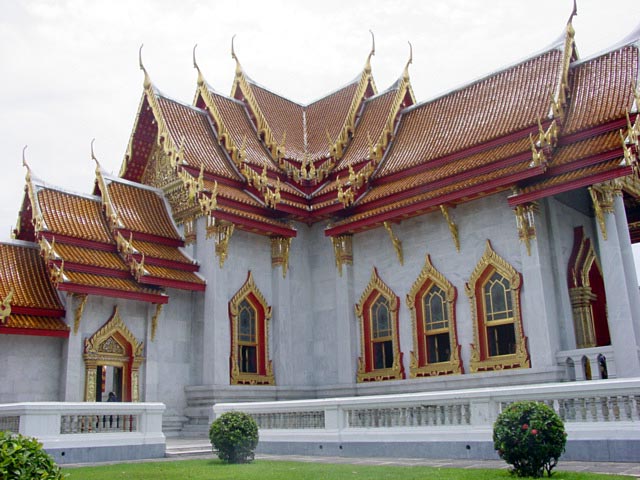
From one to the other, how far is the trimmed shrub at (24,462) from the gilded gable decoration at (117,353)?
426 inches

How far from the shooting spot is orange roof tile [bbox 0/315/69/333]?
14047 millimetres

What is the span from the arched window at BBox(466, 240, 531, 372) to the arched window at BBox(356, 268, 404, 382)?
2092 mm

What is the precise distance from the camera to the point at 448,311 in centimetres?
1588

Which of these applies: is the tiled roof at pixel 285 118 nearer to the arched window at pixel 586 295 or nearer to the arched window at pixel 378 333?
the arched window at pixel 378 333

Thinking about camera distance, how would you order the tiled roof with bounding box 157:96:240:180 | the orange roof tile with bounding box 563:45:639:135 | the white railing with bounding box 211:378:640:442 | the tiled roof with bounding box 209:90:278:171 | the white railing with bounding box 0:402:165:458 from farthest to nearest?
1. the tiled roof with bounding box 209:90:278:171
2. the tiled roof with bounding box 157:96:240:180
3. the orange roof tile with bounding box 563:45:639:135
4. the white railing with bounding box 0:402:165:458
5. the white railing with bounding box 211:378:640:442

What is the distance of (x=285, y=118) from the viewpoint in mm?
22766

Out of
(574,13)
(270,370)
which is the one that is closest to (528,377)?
(270,370)

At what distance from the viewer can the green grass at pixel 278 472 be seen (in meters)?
7.40

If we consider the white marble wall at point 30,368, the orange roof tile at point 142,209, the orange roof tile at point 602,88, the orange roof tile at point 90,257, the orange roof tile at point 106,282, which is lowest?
the white marble wall at point 30,368

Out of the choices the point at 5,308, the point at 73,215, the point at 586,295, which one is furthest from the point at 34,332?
the point at 586,295

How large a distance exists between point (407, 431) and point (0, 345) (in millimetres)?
8630

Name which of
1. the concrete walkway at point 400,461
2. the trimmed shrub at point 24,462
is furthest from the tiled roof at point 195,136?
the trimmed shrub at point 24,462

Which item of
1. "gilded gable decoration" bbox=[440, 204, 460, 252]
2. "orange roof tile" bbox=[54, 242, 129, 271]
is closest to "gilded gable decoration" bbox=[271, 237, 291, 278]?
"orange roof tile" bbox=[54, 242, 129, 271]

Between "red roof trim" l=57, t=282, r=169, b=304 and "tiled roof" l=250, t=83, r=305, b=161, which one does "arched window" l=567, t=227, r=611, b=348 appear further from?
"red roof trim" l=57, t=282, r=169, b=304
